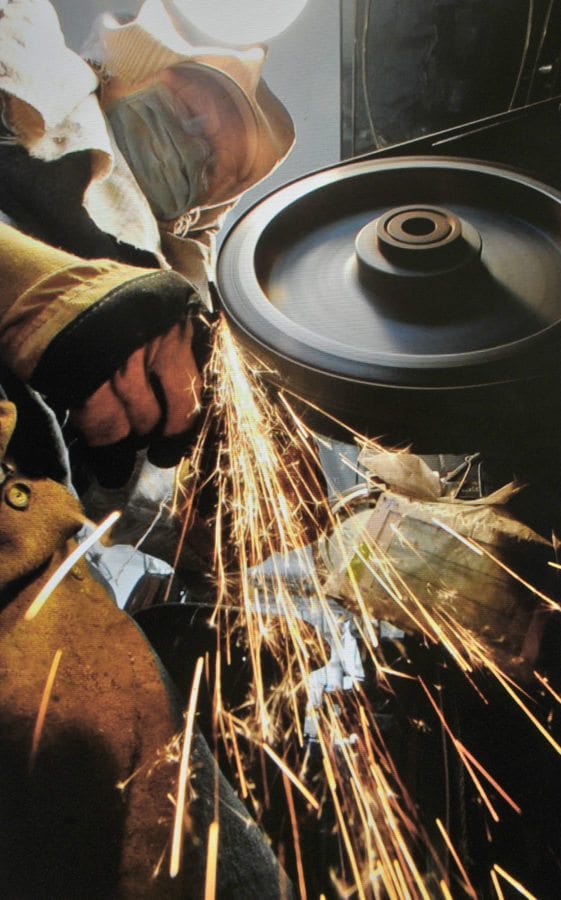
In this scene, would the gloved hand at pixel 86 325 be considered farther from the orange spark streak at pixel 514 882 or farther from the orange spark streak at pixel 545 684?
the orange spark streak at pixel 514 882

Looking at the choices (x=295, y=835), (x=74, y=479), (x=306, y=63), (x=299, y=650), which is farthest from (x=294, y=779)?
(x=306, y=63)

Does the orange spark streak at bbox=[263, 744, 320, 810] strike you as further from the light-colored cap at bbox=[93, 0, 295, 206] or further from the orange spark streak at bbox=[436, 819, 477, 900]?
the light-colored cap at bbox=[93, 0, 295, 206]

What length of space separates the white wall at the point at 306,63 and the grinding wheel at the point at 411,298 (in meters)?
0.16

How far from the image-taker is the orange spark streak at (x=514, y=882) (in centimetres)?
101

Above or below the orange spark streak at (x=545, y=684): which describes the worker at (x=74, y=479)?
above

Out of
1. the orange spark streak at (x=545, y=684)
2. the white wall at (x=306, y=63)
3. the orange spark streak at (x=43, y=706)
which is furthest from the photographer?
the white wall at (x=306, y=63)

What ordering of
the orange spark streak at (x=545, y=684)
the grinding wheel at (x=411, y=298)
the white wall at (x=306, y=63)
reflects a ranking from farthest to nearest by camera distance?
the white wall at (x=306, y=63) < the orange spark streak at (x=545, y=684) < the grinding wheel at (x=411, y=298)

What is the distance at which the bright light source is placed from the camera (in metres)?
1.08

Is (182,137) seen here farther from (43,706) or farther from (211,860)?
(211,860)

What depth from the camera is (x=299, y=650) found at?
1372 mm

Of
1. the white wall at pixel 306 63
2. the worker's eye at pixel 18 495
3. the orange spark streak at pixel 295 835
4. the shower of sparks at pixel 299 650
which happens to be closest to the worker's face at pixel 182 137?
the white wall at pixel 306 63

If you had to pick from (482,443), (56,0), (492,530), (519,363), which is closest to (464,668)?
(492,530)

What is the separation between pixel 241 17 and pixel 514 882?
6.47ft

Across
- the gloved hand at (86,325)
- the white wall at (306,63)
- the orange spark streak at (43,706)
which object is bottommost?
the orange spark streak at (43,706)
